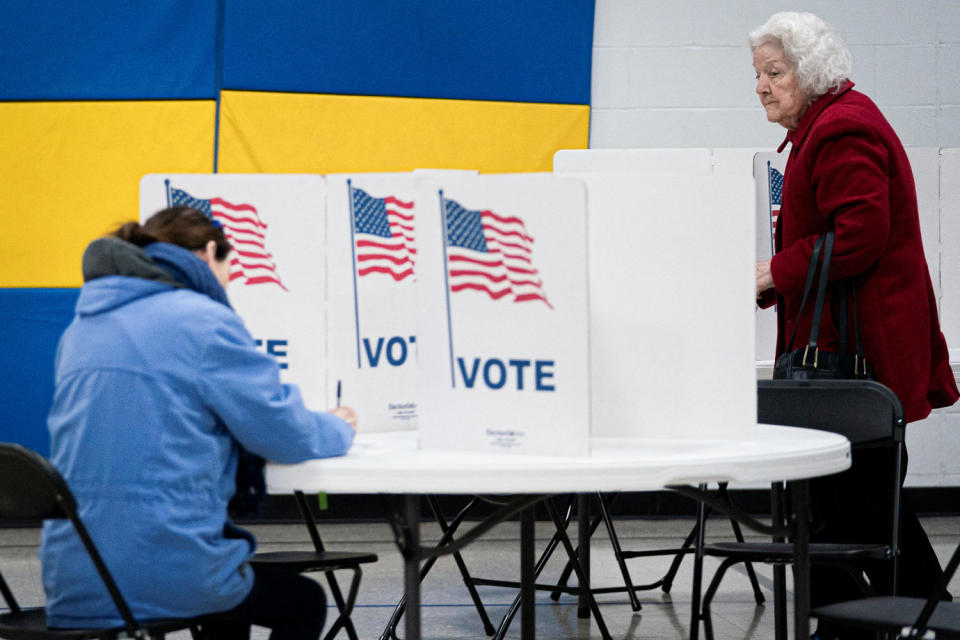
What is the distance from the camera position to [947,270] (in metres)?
3.70

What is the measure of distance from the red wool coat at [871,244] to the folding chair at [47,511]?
152 cm

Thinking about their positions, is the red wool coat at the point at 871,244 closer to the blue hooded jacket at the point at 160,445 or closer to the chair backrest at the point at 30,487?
the blue hooded jacket at the point at 160,445

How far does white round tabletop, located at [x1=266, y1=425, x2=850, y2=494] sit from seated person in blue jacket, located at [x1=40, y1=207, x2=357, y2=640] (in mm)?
71

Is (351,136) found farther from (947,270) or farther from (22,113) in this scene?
(947,270)

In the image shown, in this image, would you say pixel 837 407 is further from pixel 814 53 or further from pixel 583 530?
pixel 583 530

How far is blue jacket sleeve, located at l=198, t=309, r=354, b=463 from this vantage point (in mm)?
1703

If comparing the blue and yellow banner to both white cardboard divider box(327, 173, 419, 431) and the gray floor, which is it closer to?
the gray floor

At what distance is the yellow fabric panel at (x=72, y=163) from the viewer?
491cm

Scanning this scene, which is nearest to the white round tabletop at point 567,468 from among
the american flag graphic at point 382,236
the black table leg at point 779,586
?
the american flag graphic at point 382,236

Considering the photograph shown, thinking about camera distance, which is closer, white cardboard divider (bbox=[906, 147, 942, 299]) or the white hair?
the white hair

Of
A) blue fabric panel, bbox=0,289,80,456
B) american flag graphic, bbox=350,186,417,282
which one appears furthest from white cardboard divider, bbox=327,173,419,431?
blue fabric panel, bbox=0,289,80,456

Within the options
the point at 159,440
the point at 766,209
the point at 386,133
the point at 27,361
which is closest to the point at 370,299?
the point at 159,440

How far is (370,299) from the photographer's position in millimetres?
2195

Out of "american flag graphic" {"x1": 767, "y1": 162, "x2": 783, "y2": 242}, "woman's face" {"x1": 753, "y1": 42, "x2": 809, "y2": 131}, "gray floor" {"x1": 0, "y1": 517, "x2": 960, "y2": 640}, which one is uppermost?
"woman's face" {"x1": 753, "y1": 42, "x2": 809, "y2": 131}
